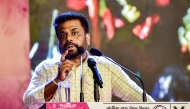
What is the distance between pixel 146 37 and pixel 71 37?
1285mm

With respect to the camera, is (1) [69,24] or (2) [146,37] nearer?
(1) [69,24]

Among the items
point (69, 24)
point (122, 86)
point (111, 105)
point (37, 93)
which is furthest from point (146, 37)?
point (111, 105)

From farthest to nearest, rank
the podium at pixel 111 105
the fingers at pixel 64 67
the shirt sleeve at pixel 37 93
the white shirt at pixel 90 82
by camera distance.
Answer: the white shirt at pixel 90 82 → the shirt sleeve at pixel 37 93 → the fingers at pixel 64 67 → the podium at pixel 111 105

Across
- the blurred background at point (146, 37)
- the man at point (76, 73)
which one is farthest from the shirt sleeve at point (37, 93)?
the blurred background at point (146, 37)

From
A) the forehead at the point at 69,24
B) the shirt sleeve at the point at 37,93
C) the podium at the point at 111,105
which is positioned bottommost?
the podium at the point at 111,105

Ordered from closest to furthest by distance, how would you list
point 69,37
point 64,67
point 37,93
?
point 64,67, point 37,93, point 69,37

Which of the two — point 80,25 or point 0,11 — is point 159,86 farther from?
point 0,11

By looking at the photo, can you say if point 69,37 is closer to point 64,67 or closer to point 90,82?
point 90,82

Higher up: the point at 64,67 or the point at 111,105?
the point at 64,67

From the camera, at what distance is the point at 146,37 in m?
3.59

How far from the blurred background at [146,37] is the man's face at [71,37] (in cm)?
96

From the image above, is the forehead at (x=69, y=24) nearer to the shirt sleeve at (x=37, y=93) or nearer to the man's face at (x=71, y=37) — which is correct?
the man's face at (x=71, y=37)

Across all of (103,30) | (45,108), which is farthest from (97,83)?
(103,30)

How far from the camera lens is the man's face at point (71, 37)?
7.96 feet
